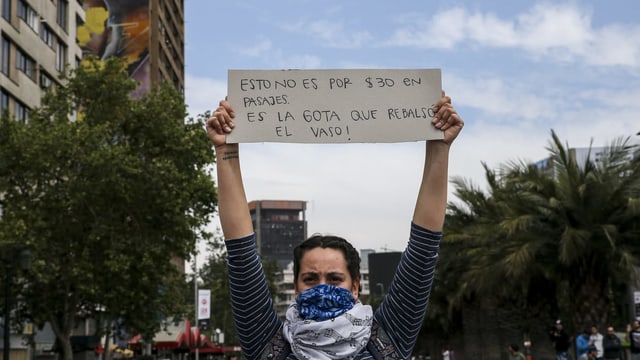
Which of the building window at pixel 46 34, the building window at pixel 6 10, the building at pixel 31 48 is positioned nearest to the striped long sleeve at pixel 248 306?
the building at pixel 31 48

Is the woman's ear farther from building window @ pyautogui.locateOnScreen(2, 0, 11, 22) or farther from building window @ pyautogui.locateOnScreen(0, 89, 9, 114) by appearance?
building window @ pyautogui.locateOnScreen(2, 0, 11, 22)

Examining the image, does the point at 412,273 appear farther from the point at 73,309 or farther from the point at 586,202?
the point at 73,309

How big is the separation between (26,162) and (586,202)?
18.1 meters

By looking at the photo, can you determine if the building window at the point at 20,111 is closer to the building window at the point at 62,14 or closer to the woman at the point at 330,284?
the building window at the point at 62,14

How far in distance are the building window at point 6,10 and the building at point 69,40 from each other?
23mm

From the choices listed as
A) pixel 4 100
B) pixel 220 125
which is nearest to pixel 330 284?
pixel 220 125

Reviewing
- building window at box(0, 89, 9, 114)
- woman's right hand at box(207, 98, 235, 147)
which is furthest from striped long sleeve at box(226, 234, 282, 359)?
building window at box(0, 89, 9, 114)

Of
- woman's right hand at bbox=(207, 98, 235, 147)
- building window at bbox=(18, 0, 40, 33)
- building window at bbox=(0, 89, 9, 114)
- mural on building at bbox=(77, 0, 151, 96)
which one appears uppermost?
mural on building at bbox=(77, 0, 151, 96)

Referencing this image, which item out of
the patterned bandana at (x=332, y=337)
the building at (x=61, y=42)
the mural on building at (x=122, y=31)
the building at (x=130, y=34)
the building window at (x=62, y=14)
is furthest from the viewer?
the mural on building at (x=122, y=31)

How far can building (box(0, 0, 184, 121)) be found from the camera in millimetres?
39312

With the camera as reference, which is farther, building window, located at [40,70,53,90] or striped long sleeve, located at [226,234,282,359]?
building window, located at [40,70,53,90]

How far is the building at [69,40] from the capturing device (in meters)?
39.3

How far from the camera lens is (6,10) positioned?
3866cm

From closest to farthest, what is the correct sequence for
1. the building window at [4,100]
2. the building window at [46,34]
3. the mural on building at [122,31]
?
the building window at [4,100], the building window at [46,34], the mural on building at [122,31]
